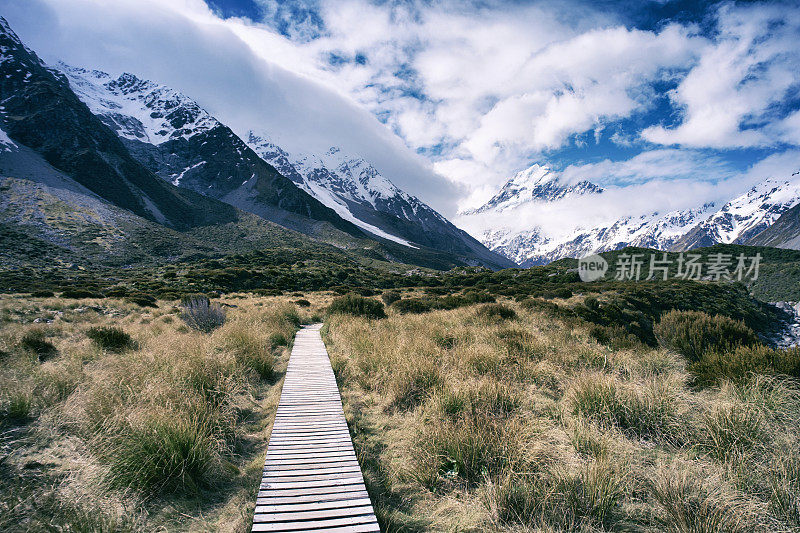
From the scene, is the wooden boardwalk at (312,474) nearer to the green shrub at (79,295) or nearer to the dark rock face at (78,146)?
the green shrub at (79,295)

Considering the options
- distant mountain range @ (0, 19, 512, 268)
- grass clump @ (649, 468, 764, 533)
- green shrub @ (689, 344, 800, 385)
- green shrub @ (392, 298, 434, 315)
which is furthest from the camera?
distant mountain range @ (0, 19, 512, 268)

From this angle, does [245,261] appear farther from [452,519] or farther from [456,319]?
[452,519]

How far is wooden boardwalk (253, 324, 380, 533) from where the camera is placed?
9.92ft

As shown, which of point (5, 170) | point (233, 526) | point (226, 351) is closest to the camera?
point (233, 526)

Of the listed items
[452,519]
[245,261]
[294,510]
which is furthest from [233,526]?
[245,261]

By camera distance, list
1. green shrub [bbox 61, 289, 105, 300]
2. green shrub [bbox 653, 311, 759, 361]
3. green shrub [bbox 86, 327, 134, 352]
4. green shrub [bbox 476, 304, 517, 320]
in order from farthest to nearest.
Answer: green shrub [bbox 61, 289, 105, 300] → green shrub [bbox 476, 304, 517, 320] → green shrub [bbox 86, 327, 134, 352] → green shrub [bbox 653, 311, 759, 361]

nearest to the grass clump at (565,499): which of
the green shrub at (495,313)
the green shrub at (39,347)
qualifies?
the green shrub at (495,313)

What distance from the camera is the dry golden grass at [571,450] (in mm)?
2961

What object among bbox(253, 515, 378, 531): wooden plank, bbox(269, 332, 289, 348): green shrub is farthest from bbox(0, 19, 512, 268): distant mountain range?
bbox(253, 515, 378, 531): wooden plank

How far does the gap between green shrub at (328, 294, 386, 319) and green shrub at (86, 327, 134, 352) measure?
7986 millimetres

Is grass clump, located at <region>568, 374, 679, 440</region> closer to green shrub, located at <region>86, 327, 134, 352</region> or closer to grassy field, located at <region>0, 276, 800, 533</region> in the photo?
grassy field, located at <region>0, 276, 800, 533</region>

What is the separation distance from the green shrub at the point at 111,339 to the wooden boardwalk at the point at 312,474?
669 cm

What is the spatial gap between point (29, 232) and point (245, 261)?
35.8 meters

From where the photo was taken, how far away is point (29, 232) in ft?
182
